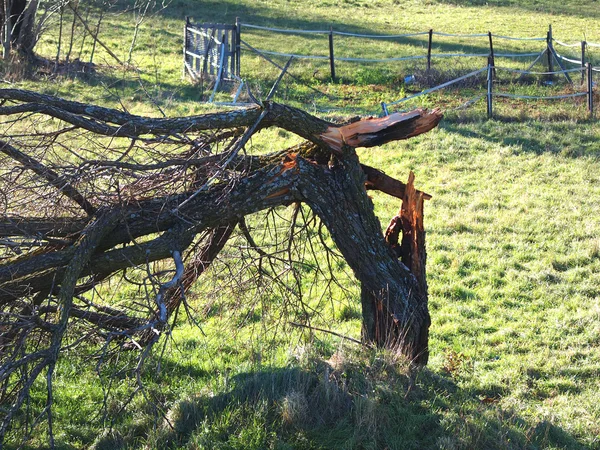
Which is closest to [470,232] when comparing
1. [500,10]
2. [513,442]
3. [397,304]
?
[397,304]

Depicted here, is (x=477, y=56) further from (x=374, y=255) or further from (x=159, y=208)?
(x=159, y=208)

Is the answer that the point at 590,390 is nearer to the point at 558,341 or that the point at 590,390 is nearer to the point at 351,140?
the point at 558,341

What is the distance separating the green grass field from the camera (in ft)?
15.9

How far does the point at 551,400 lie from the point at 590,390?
1.52 feet

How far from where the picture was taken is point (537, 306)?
26.1 ft

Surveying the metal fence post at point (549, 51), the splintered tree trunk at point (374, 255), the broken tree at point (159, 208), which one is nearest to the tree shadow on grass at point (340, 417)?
the splintered tree trunk at point (374, 255)

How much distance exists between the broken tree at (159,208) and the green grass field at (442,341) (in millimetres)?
481

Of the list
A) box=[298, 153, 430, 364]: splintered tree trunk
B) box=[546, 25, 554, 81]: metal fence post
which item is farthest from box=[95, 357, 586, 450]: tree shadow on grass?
box=[546, 25, 554, 81]: metal fence post

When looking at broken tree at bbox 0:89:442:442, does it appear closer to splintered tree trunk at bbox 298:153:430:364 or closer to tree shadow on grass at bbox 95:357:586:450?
splintered tree trunk at bbox 298:153:430:364

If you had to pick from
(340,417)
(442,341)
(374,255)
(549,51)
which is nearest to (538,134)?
(549,51)

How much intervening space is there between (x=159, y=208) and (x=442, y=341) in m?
3.74

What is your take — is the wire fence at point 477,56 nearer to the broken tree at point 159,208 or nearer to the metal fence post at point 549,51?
the metal fence post at point 549,51

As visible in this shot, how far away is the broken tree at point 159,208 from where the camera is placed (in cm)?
447

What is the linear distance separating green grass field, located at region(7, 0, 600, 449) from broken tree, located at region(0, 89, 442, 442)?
1.58 feet
